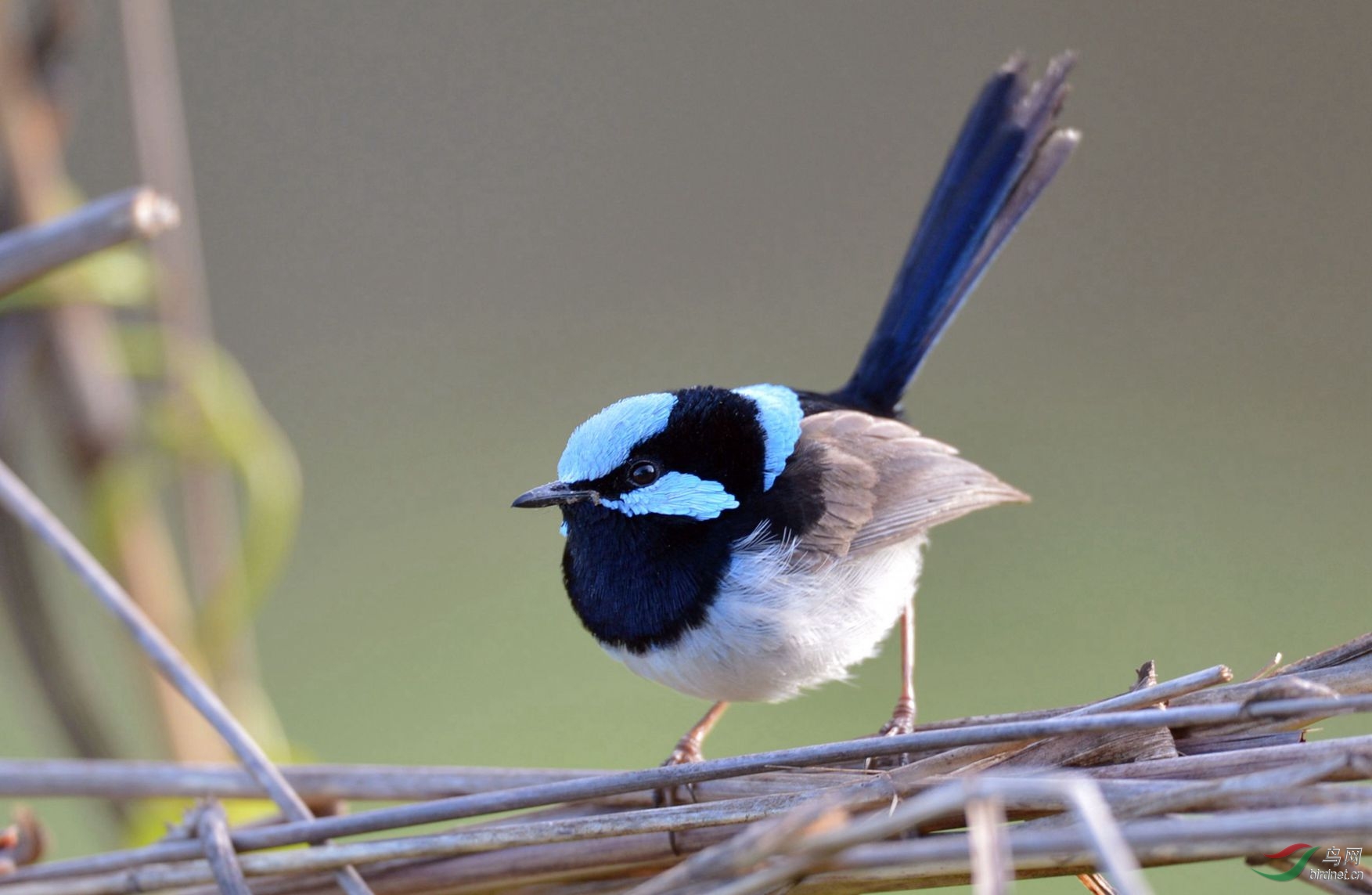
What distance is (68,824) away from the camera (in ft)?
14.1

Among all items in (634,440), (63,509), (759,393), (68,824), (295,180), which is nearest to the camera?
(634,440)

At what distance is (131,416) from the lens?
2344mm

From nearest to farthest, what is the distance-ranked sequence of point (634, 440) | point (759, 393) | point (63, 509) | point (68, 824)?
point (634, 440) < point (759, 393) < point (68, 824) < point (63, 509)

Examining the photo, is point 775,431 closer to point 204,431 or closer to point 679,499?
point 679,499

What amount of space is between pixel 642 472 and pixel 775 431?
0.27m

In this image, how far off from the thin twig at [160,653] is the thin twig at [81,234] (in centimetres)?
29

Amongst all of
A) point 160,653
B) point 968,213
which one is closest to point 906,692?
point 968,213

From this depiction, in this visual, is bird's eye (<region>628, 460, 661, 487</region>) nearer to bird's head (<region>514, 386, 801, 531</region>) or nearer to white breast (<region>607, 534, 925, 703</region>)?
bird's head (<region>514, 386, 801, 531</region>)

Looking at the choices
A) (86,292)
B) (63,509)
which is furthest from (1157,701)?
(63,509)

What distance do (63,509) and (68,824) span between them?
1.28 meters

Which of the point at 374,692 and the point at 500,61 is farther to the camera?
the point at 500,61

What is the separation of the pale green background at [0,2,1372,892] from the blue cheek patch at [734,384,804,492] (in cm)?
266

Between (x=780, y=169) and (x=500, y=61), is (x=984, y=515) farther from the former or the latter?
(x=500, y=61)

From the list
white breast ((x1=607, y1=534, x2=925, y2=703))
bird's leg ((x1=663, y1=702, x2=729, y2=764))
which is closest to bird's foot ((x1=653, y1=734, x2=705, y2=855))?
bird's leg ((x1=663, y1=702, x2=729, y2=764))
